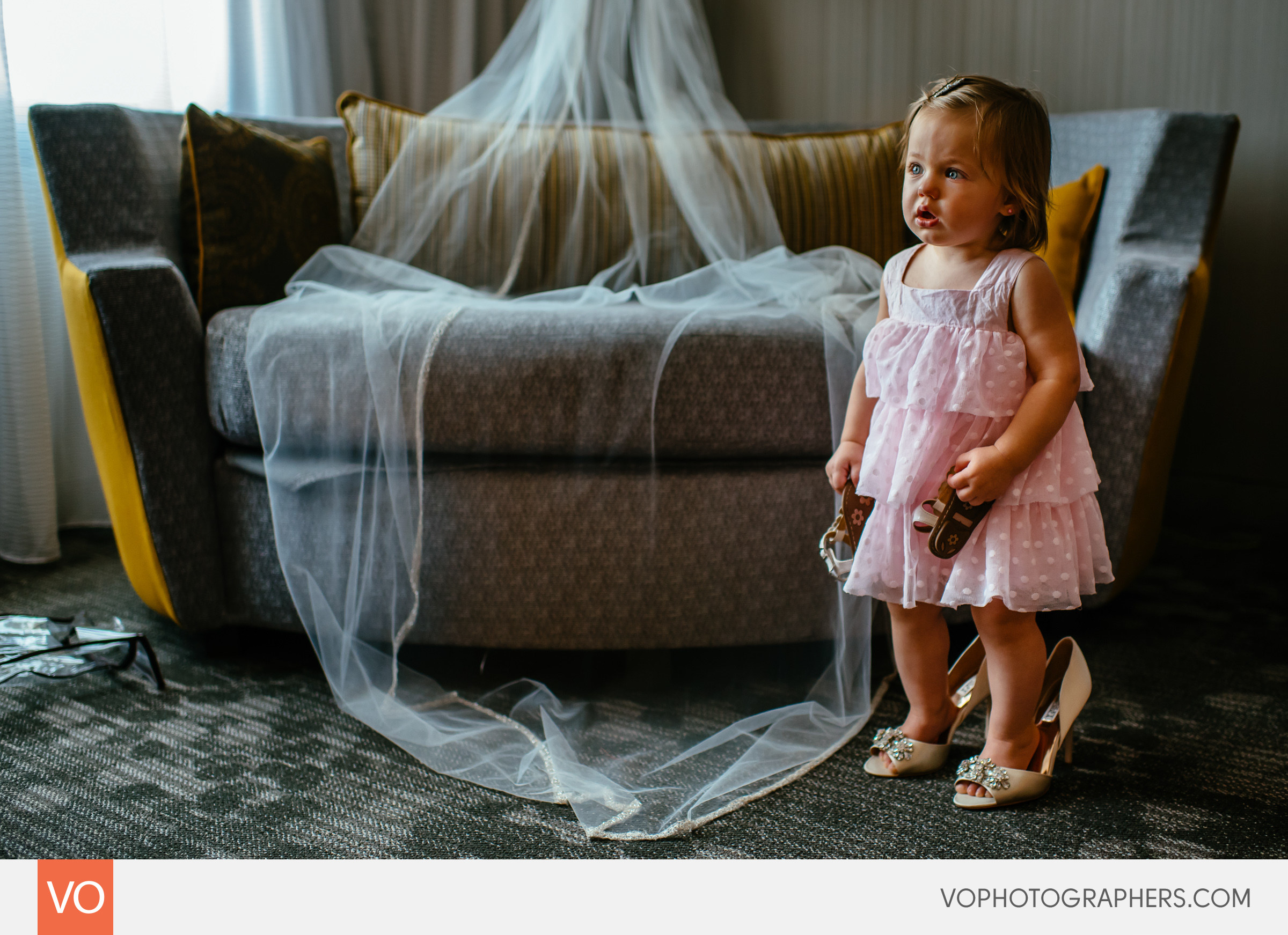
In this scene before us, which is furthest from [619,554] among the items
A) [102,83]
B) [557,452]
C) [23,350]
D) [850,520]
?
[102,83]

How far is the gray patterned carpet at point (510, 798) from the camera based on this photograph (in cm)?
89

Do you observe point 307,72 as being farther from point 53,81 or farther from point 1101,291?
point 1101,291

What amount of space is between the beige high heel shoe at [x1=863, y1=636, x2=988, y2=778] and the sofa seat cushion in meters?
0.29

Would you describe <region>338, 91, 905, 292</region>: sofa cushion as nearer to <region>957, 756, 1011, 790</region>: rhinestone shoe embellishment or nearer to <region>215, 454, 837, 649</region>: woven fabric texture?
<region>215, 454, 837, 649</region>: woven fabric texture

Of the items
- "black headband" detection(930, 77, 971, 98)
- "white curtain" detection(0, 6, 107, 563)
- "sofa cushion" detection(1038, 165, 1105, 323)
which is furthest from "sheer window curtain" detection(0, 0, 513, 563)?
"black headband" detection(930, 77, 971, 98)

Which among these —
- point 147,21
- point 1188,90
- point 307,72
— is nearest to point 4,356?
point 147,21

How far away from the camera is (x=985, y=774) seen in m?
0.95

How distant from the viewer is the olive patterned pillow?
1382mm

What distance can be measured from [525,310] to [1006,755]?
0.73 metres
